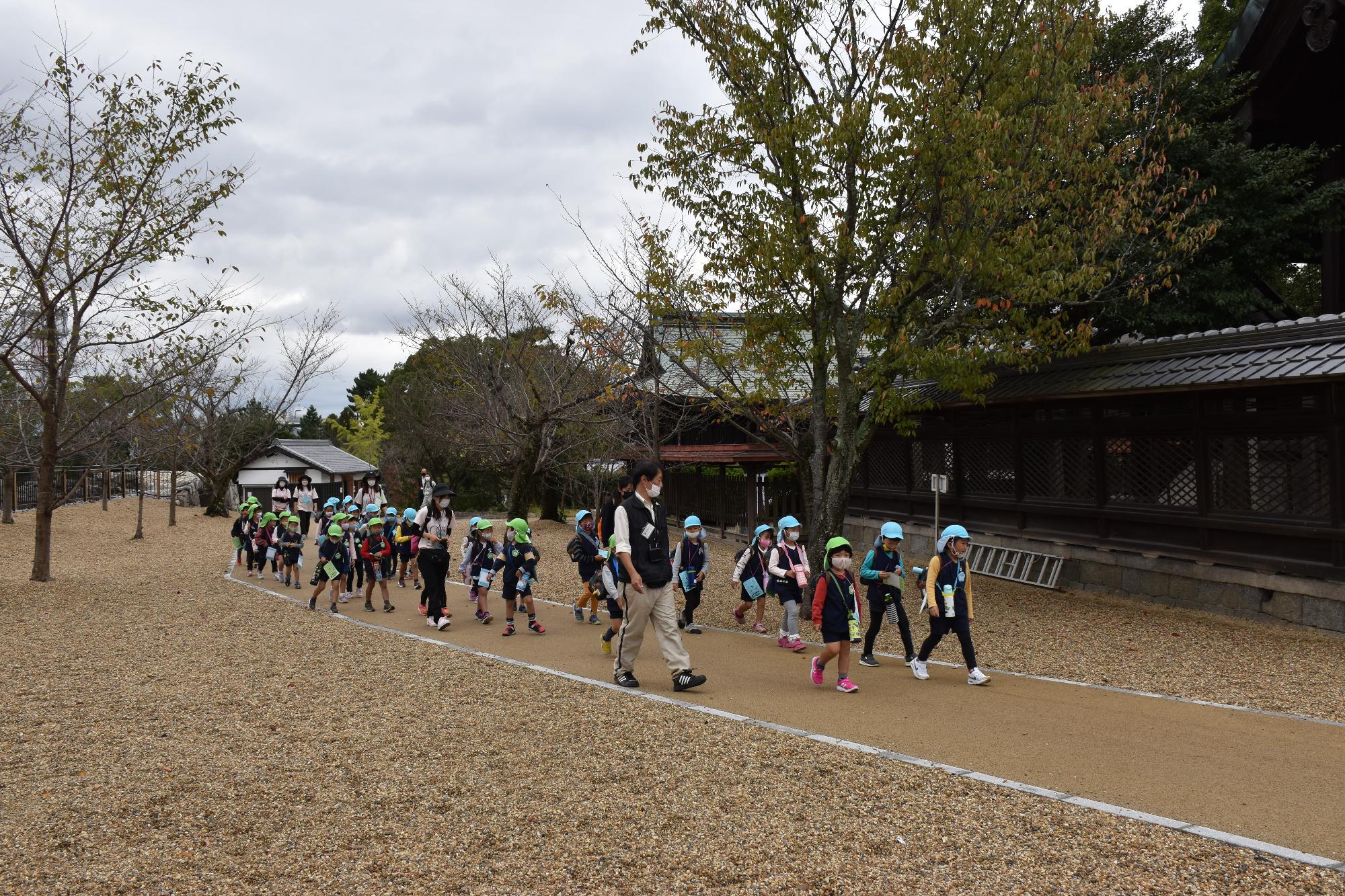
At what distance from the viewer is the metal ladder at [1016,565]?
1359 cm

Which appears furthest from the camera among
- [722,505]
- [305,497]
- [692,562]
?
[722,505]

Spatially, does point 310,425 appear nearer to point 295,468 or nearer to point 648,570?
point 295,468

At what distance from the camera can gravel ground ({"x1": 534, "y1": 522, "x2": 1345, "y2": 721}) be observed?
302 inches

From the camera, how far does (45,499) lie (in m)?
13.7

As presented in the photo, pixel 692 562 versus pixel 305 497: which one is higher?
pixel 305 497

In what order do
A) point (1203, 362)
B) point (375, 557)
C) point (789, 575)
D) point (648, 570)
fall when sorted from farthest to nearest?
point (375, 557), point (1203, 362), point (789, 575), point (648, 570)

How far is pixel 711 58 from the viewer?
11.0 m

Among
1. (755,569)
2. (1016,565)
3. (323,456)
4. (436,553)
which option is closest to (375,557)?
(436,553)

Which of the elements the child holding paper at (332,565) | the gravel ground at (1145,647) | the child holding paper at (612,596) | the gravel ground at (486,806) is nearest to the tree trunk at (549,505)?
the gravel ground at (1145,647)

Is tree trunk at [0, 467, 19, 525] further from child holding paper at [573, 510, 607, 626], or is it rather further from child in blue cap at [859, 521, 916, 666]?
child in blue cap at [859, 521, 916, 666]

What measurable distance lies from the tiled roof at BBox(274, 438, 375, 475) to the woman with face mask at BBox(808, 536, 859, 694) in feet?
125

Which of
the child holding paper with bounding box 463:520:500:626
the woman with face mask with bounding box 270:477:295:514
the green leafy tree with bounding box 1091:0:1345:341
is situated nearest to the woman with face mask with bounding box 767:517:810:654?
the child holding paper with bounding box 463:520:500:626

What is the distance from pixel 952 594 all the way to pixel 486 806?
4407 millimetres

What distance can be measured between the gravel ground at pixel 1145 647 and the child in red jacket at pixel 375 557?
262cm
